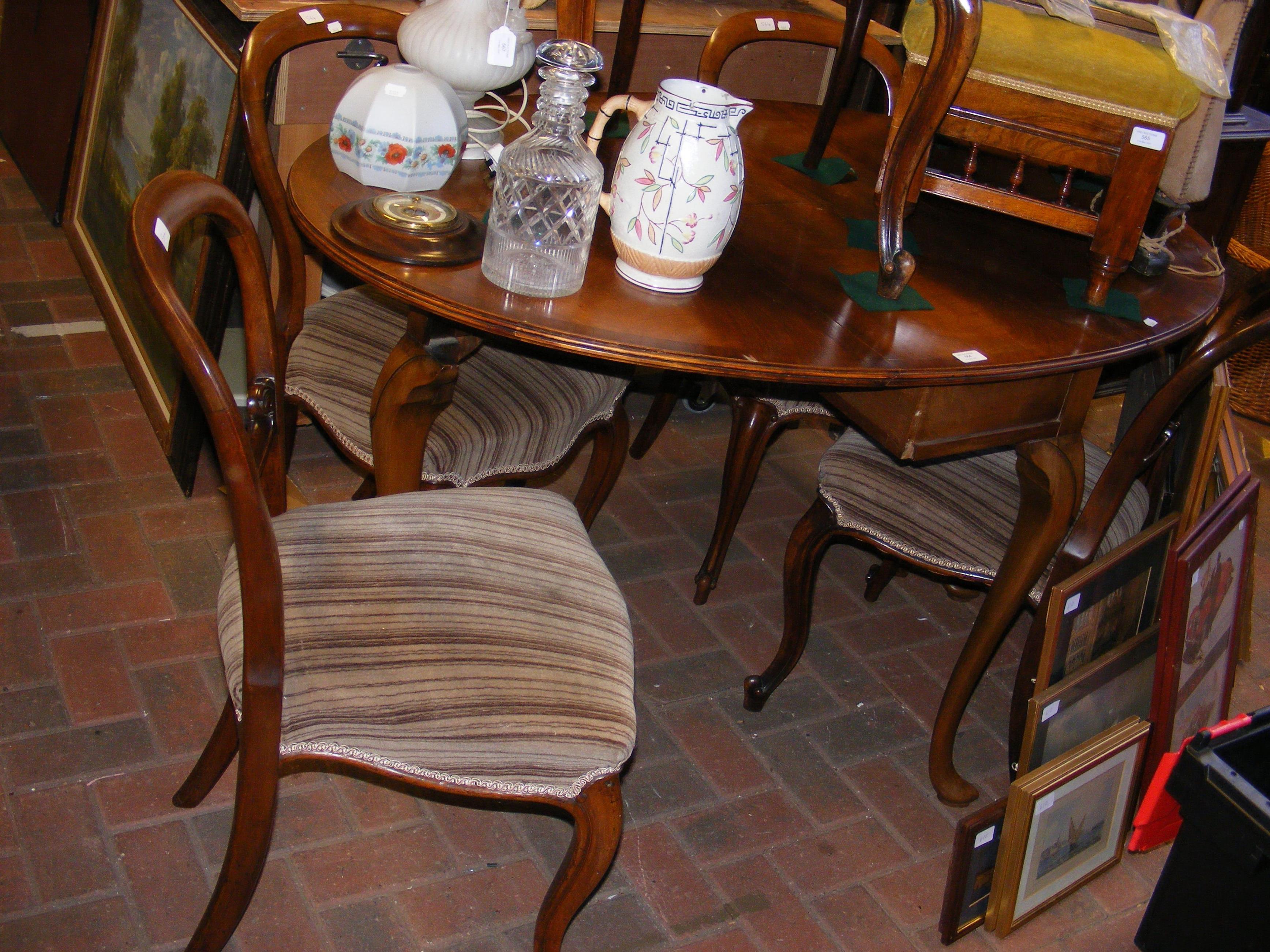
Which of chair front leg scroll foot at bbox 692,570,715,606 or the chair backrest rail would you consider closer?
the chair backrest rail

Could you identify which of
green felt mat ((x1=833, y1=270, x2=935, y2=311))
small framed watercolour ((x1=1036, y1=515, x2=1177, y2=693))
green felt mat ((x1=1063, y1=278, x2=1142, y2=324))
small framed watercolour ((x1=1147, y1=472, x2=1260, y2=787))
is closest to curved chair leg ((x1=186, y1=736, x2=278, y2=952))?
green felt mat ((x1=833, y1=270, x2=935, y2=311))

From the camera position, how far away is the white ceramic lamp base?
1.49 m

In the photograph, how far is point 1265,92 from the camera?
3758 millimetres

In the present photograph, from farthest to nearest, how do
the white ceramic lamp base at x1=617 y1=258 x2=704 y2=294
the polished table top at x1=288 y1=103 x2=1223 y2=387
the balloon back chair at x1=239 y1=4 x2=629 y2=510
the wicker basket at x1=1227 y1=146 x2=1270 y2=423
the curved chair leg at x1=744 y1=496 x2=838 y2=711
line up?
the wicker basket at x1=1227 y1=146 x2=1270 y2=423
the curved chair leg at x1=744 y1=496 x2=838 y2=711
the balloon back chair at x1=239 y1=4 x2=629 y2=510
the white ceramic lamp base at x1=617 y1=258 x2=704 y2=294
the polished table top at x1=288 y1=103 x2=1223 y2=387

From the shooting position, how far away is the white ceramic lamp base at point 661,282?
1.49 m

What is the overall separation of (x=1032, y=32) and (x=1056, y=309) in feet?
1.26

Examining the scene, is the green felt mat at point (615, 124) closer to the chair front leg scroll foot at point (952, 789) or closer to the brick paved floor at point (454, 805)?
the brick paved floor at point (454, 805)

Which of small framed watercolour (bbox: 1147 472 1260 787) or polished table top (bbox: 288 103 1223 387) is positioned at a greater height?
polished table top (bbox: 288 103 1223 387)

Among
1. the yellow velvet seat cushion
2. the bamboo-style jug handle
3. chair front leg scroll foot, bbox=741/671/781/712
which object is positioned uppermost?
the yellow velvet seat cushion

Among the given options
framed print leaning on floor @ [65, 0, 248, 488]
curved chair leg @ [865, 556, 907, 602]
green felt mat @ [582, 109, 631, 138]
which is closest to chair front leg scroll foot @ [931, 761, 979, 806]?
curved chair leg @ [865, 556, 907, 602]

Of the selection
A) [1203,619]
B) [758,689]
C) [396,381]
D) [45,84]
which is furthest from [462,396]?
[45,84]

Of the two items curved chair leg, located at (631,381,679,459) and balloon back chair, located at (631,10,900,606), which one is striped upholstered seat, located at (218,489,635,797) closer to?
balloon back chair, located at (631,10,900,606)

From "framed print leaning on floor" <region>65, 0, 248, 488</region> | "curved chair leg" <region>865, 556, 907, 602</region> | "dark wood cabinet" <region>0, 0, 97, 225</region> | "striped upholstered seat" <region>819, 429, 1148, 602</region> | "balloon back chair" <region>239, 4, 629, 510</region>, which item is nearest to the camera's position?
"balloon back chair" <region>239, 4, 629, 510</region>

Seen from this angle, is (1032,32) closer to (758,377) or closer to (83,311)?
(758,377)
